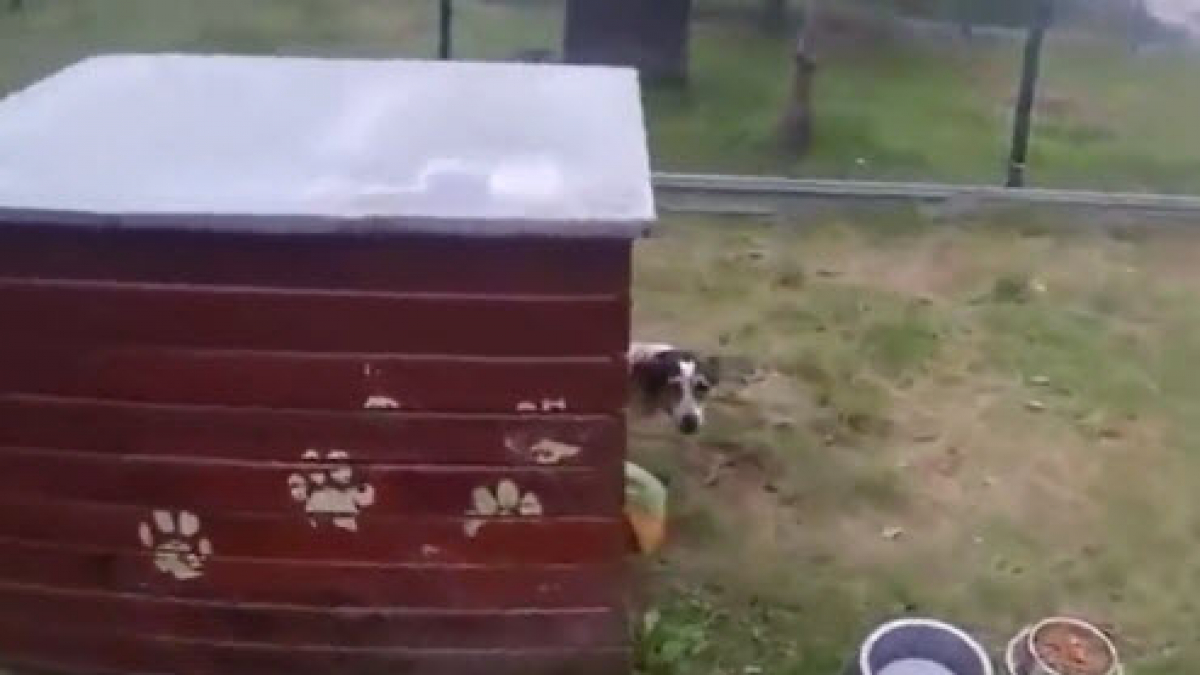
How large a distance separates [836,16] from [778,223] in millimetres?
771

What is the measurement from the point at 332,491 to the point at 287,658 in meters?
0.33

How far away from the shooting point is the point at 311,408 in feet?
8.38

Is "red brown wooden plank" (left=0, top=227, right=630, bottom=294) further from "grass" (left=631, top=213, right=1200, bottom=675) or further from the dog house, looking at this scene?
"grass" (left=631, top=213, right=1200, bottom=675)

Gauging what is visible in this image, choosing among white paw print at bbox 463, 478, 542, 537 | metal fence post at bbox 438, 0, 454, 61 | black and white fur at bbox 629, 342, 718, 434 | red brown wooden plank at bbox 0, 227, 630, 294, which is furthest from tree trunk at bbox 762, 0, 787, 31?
white paw print at bbox 463, 478, 542, 537

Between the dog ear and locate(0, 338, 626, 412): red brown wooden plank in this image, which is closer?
locate(0, 338, 626, 412): red brown wooden plank

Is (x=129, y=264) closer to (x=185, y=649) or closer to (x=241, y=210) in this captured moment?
(x=241, y=210)

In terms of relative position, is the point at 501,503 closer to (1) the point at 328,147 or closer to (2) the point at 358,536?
(2) the point at 358,536

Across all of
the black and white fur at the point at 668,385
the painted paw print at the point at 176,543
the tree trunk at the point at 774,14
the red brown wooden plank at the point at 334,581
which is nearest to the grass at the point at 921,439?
the black and white fur at the point at 668,385

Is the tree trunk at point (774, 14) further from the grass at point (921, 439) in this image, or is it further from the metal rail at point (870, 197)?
the grass at point (921, 439)

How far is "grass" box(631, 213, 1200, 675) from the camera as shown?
10.2 feet

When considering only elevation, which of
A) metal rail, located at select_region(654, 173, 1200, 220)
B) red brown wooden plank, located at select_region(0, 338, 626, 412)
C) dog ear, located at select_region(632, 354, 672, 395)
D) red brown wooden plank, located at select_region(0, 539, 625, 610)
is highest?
red brown wooden plank, located at select_region(0, 338, 626, 412)

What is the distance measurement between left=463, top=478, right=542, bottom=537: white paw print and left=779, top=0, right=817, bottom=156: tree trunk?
261 centimetres

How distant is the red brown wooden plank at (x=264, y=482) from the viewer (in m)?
2.58

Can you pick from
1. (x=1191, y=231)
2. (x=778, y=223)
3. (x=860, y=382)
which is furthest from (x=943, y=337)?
(x=1191, y=231)
